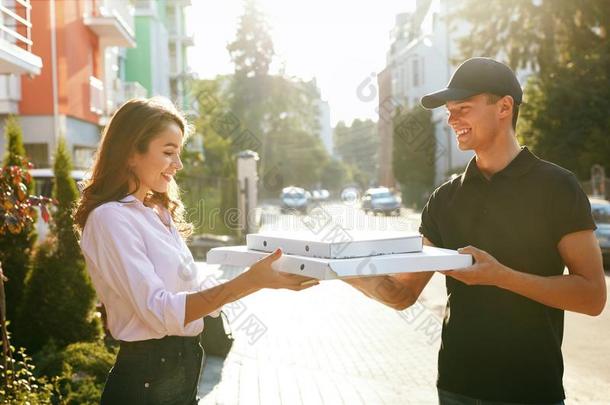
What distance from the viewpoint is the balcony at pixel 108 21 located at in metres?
24.5

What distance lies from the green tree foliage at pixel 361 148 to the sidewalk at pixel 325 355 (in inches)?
4324

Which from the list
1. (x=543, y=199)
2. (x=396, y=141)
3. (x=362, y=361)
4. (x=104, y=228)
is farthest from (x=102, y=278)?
(x=396, y=141)

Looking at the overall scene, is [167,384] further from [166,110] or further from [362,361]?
[362,361]

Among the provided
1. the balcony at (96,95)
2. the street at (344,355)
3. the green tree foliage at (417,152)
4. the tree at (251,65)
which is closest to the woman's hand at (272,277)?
the street at (344,355)

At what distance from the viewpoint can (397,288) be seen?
9.90ft

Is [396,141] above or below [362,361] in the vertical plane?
above

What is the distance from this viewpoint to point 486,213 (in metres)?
2.82

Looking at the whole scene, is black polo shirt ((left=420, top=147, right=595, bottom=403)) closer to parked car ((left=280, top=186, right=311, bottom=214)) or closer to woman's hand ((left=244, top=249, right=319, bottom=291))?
woman's hand ((left=244, top=249, right=319, bottom=291))

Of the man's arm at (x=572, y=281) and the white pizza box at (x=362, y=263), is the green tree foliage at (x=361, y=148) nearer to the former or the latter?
the man's arm at (x=572, y=281)

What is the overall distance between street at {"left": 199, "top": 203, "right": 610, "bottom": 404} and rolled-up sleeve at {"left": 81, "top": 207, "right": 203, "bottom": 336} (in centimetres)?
240

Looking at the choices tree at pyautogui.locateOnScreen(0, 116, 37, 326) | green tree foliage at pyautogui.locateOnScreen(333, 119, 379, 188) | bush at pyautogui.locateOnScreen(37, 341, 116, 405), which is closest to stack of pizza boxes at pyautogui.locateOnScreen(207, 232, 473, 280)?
bush at pyautogui.locateOnScreen(37, 341, 116, 405)

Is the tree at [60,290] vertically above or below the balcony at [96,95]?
below

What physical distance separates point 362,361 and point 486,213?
6.09 m

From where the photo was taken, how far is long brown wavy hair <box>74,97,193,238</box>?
2.60m
